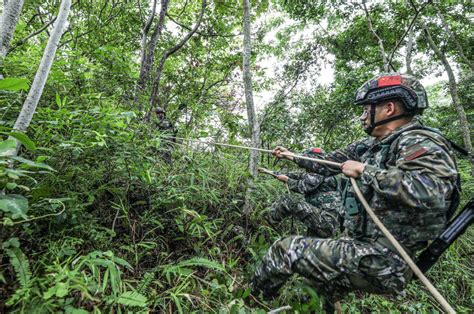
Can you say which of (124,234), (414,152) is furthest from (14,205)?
(414,152)

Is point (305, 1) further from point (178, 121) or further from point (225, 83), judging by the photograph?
point (178, 121)

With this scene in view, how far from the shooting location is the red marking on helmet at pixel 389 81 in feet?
7.92

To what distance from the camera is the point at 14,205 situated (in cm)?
138

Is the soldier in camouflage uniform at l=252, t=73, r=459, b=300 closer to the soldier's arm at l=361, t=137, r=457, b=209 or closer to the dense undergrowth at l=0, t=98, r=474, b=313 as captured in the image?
the soldier's arm at l=361, t=137, r=457, b=209

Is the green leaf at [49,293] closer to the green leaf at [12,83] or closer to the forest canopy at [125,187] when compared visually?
the forest canopy at [125,187]

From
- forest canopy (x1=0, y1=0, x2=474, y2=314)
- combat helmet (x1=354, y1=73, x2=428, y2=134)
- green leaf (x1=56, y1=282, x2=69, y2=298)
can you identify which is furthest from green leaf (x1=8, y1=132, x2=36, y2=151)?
combat helmet (x1=354, y1=73, x2=428, y2=134)

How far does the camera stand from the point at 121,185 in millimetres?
2629

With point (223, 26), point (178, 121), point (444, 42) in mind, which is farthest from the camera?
point (444, 42)

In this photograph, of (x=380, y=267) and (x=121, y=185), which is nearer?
(x=380, y=267)

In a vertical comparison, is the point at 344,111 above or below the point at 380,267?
above

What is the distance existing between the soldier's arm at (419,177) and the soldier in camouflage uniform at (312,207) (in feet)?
5.54

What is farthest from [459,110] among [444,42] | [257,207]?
[257,207]

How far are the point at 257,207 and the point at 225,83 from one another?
21.7 ft

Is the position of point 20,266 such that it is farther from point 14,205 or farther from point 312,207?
point 312,207
